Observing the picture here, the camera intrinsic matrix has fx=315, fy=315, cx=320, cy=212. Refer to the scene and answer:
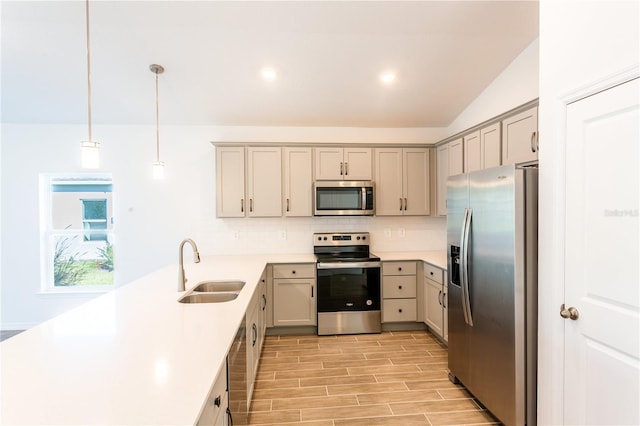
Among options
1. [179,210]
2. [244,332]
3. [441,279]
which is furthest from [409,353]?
[179,210]

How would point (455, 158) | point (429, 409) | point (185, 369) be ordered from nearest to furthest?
point (185, 369) < point (429, 409) < point (455, 158)

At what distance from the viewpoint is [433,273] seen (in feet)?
11.4

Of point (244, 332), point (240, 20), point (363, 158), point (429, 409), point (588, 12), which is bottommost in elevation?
point (429, 409)

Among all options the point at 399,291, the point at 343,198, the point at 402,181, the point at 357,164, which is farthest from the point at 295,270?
the point at 402,181

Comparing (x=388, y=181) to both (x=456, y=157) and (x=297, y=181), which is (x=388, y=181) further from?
Answer: (x=297, y=181)

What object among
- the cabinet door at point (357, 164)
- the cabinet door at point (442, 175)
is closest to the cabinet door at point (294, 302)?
the cabinet door at point (357, 164)

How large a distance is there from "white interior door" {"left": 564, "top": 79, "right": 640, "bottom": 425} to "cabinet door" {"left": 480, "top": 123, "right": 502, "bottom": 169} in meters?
1.26

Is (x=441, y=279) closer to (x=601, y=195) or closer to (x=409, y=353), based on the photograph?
(x=409, y=353)

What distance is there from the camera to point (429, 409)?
2.31 m

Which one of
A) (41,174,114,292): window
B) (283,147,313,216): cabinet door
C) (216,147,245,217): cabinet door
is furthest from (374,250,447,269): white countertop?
(41,174,114,292): window

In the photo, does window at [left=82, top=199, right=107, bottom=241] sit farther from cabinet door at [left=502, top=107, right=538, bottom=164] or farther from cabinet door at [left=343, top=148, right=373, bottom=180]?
cabinet door at [left=502, top=107, right=538, bottom=164]

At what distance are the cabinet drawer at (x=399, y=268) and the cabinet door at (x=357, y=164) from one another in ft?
3.61

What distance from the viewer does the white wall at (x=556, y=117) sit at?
1.53 meters

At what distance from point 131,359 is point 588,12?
2.63m
